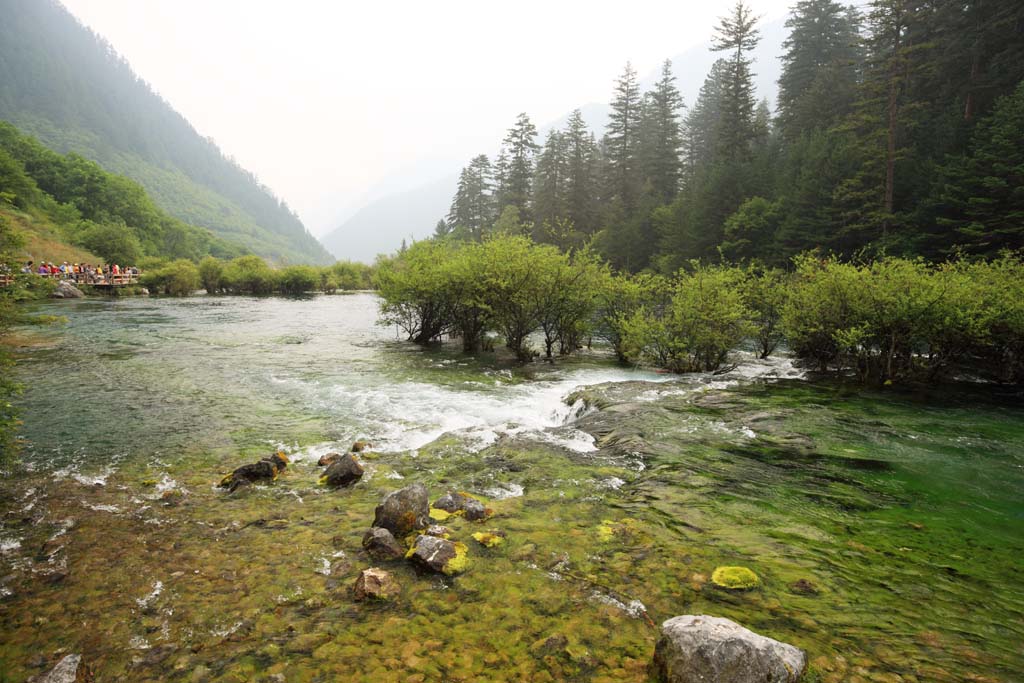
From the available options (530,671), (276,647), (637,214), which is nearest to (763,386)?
(530,671)

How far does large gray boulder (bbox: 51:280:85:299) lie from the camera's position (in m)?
46.5

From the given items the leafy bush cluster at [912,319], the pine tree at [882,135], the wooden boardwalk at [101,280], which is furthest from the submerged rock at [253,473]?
the wooden boardwalk at [101,280]

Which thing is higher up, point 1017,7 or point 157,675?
point 1017,7

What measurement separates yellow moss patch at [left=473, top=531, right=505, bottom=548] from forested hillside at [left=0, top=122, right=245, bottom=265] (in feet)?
252

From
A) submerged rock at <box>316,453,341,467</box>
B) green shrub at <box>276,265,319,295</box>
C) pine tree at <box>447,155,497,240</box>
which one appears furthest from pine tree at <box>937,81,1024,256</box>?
green shrub at <box>276,265,319,295</box>

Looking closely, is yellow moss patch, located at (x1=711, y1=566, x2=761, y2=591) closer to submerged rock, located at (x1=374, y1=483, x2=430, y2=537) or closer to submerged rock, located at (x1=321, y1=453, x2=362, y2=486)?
submerged rock, located at (x1=374, y1=483, x2=430, y2=537)

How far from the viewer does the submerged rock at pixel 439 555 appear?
18.2 feet

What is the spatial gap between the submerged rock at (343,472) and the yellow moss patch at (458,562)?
10.8 ft

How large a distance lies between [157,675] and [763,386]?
1767cm

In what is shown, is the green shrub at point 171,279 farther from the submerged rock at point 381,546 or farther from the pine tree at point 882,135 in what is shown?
the pine tree at point 882,135

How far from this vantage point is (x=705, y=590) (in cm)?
514

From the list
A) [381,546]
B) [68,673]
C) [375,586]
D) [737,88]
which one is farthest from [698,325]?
[737,88]

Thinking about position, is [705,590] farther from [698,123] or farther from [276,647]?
[698,123]

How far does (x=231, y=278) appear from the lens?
6781 centimetres
